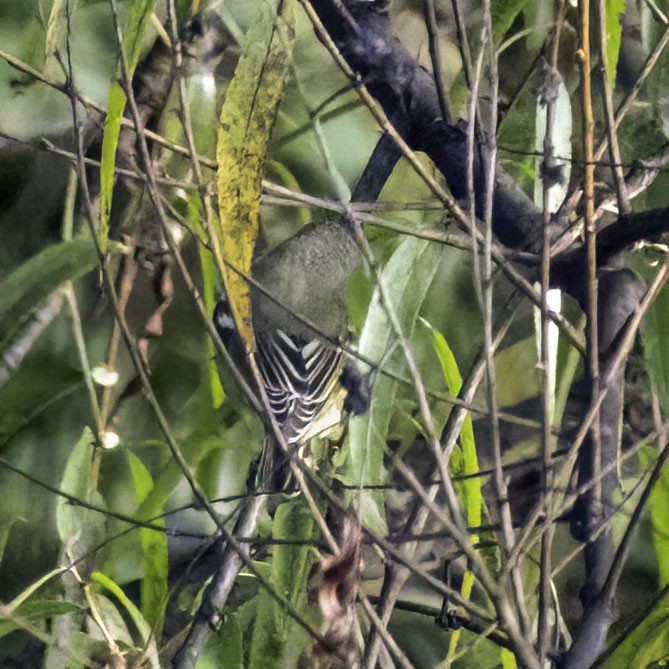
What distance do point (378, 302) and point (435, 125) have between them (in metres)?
0.16

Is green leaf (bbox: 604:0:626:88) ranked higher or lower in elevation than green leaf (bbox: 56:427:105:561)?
higher

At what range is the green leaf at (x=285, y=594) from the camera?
0.67 metres

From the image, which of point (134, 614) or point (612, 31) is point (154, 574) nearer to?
point (134, 614)

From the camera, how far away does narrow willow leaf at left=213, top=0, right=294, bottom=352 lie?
2.06ft

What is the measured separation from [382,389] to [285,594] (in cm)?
16

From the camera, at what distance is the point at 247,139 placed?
64 centimetres

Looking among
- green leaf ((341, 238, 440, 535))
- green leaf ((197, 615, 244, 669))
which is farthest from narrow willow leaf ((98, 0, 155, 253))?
green leaf ((197, 615, 244, 669))

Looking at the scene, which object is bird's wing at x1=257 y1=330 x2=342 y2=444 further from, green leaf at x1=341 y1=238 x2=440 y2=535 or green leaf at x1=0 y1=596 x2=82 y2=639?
green leaf at x1=0 y1=596 x2=82 y2=639

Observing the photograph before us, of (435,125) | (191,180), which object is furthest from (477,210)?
A: (191,180)

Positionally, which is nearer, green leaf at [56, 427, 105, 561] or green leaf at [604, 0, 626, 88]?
green leaf at [604, 0, 626, 88]

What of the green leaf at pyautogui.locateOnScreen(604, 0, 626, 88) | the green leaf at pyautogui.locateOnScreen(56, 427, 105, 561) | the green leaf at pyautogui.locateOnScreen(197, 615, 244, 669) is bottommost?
the green leaf at pyautogui.locateOnScreen(197, 615, 244, 669)

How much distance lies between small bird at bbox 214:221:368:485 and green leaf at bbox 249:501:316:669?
4 cm

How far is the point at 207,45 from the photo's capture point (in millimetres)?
788

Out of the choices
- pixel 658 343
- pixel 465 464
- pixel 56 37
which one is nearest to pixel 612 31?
pixel 658 343
